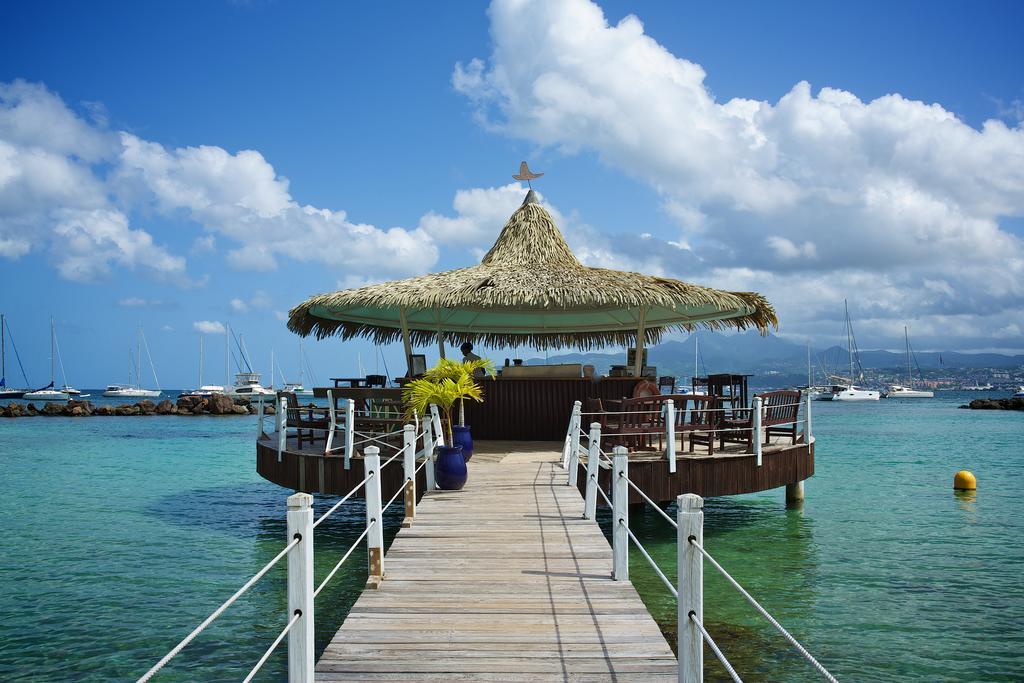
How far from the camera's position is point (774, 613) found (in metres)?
7.70

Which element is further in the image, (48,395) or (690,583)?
(48,395)

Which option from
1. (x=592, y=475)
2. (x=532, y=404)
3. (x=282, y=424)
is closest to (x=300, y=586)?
(x=592, y=475)

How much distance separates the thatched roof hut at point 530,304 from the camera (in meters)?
12.0

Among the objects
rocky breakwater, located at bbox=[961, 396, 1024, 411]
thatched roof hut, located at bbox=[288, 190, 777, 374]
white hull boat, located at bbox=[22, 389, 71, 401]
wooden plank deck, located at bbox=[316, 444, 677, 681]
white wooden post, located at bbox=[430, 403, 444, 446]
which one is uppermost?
thatched roof hut, located at bbox=[288, 190, 777, 374]

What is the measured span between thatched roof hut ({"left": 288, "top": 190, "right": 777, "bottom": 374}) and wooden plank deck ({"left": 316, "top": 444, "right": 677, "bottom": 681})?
4.86 metres

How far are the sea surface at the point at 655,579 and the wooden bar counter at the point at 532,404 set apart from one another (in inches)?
81.3

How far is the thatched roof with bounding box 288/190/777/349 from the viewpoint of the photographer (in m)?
12.0

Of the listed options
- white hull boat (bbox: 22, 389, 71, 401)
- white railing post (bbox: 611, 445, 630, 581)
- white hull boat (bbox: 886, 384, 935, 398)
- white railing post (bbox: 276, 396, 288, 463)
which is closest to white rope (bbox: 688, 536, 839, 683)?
white railing post (bbox: 611, 445, 630, 581)

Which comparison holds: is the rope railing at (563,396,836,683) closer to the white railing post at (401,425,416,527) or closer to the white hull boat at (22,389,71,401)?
the white railing post at (401,425,416,527)

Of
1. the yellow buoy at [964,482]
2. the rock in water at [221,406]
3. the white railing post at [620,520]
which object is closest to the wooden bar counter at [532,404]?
the white railing post at [620,520]

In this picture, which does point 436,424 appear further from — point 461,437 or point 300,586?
point 300,586

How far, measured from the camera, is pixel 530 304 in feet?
39.0

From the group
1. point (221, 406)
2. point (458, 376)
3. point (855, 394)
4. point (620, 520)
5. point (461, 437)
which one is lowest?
point (855, 394)

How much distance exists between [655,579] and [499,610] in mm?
4173
